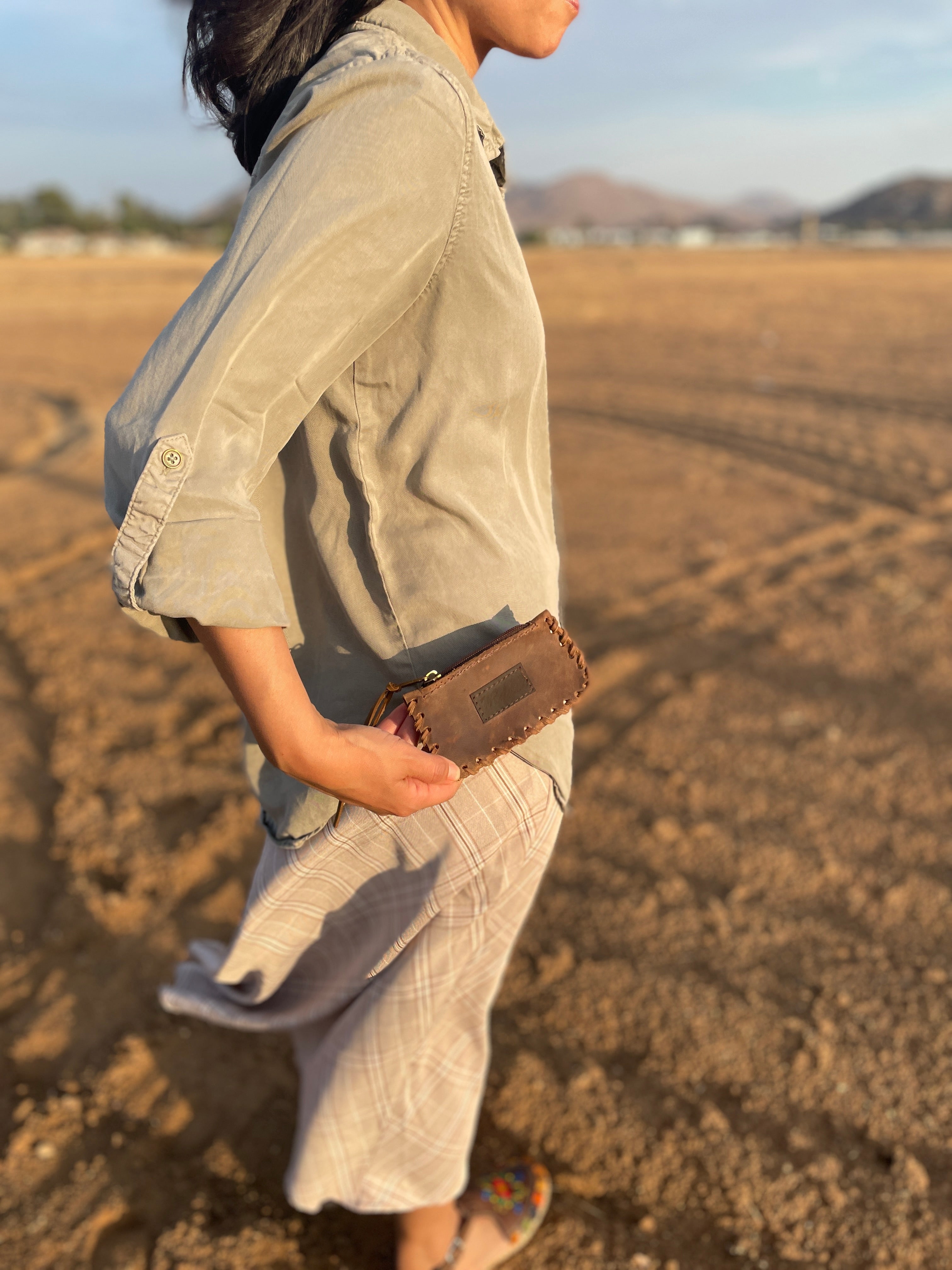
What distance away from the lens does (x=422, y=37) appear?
830 millimetres

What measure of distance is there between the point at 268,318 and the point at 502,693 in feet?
1.33

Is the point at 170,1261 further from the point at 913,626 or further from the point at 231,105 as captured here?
the point at 913,626

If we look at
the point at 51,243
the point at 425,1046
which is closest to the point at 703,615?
the point at 425,1046

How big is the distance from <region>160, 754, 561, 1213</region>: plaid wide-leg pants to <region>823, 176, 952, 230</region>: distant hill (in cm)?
7851

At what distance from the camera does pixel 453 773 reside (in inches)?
34.6

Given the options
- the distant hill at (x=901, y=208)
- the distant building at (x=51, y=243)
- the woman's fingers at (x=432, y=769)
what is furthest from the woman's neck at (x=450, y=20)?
the distant hill at (x=901, y=208)

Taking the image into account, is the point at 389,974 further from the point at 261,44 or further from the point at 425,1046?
the point at 261,44

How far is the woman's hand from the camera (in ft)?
2.53

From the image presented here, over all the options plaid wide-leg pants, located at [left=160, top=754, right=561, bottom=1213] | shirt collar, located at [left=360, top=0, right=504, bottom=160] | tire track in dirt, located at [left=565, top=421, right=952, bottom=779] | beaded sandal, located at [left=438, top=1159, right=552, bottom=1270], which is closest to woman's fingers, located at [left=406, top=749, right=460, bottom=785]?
plaid wide-leg pants, located at [left=160, top=754, right=561, bottom=1213]

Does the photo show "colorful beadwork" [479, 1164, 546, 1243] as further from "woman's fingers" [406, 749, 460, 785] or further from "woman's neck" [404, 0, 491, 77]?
"woman's neck" [404, 0, 491, 77]

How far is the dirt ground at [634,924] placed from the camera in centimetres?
156

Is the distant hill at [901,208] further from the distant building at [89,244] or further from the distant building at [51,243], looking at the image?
the distant building at [51,243]

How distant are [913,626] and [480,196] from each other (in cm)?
332

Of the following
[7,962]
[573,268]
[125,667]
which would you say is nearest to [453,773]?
[7,962]
